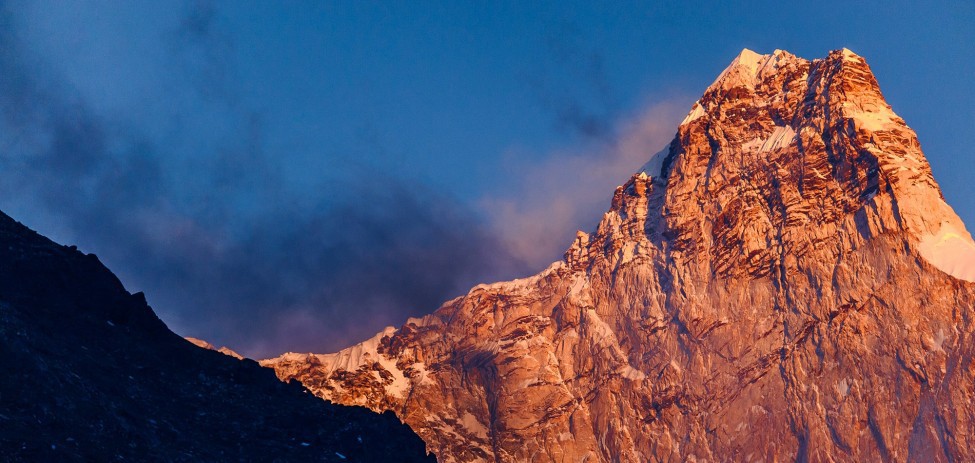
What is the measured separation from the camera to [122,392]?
7325cm

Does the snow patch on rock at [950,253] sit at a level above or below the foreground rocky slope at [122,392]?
above

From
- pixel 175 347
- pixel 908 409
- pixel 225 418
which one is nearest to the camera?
pixel 225 418

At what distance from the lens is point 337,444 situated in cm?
8256

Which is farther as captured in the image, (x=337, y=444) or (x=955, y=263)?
(x=955, y=263)

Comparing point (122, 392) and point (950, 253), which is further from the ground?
point (950, 253)

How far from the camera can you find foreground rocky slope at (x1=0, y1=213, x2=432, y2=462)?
6359 centimetres

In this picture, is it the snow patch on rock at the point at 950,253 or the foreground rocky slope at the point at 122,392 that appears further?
the snow patch on rock at the point at 950,253

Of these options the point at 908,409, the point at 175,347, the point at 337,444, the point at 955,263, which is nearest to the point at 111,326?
the point at 175,347

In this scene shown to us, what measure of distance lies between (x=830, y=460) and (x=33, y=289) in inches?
5620

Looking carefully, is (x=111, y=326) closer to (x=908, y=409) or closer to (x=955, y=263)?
(x=908, y=409)

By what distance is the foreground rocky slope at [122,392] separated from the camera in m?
63.6

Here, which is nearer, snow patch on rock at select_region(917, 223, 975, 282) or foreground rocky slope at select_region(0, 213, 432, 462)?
foreground rocky slope at select_region(0, 213, 432, 462)

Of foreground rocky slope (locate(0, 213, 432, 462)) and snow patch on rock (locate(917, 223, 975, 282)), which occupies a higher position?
snow patch on rock (locate(917, 223, 975, 282))

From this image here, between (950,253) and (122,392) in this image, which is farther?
(950,253)
